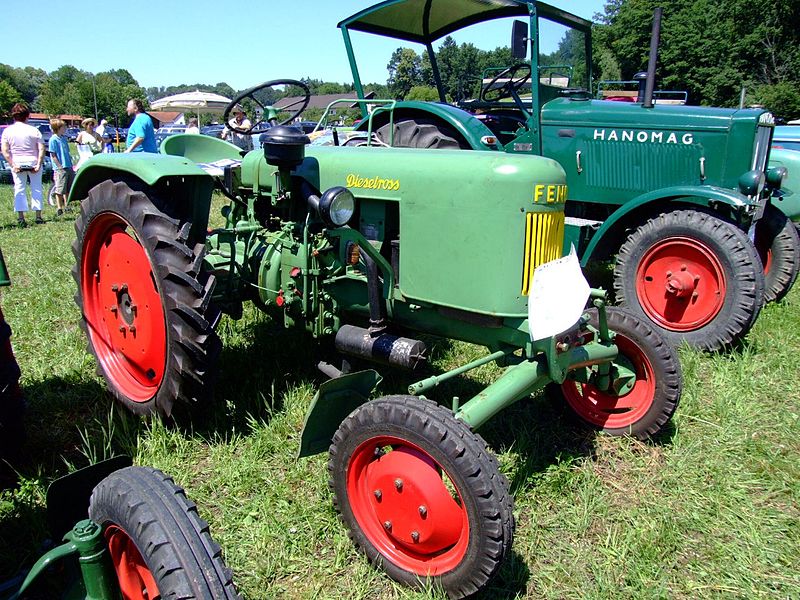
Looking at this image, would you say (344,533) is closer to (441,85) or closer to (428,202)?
(428,202)

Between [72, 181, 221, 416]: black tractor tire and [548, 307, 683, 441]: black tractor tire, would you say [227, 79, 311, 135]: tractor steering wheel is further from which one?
[548, 307, 683, 441]: black tractor tire

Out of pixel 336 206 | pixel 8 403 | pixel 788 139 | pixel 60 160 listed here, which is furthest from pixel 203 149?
pixel 788 139

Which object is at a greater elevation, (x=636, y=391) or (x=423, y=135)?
(x=423, y=135)

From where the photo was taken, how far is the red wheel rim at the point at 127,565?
1.45 meters

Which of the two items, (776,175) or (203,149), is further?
(776,175)

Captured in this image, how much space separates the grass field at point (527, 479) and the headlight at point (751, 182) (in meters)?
1.27

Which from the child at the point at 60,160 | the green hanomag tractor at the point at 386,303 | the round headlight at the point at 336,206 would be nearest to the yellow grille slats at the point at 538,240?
the green hanomag tractor at the point at 386,303

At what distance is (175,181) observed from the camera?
9.91 feet

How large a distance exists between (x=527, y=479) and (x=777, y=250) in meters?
3.77

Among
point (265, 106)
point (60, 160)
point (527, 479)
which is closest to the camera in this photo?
point (527, 479)

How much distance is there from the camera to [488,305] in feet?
7.74

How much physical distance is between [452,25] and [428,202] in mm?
3547

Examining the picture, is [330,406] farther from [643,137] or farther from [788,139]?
[788,139]

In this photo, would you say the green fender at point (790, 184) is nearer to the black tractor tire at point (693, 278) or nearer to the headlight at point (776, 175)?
the headlight at point (776, 175)
